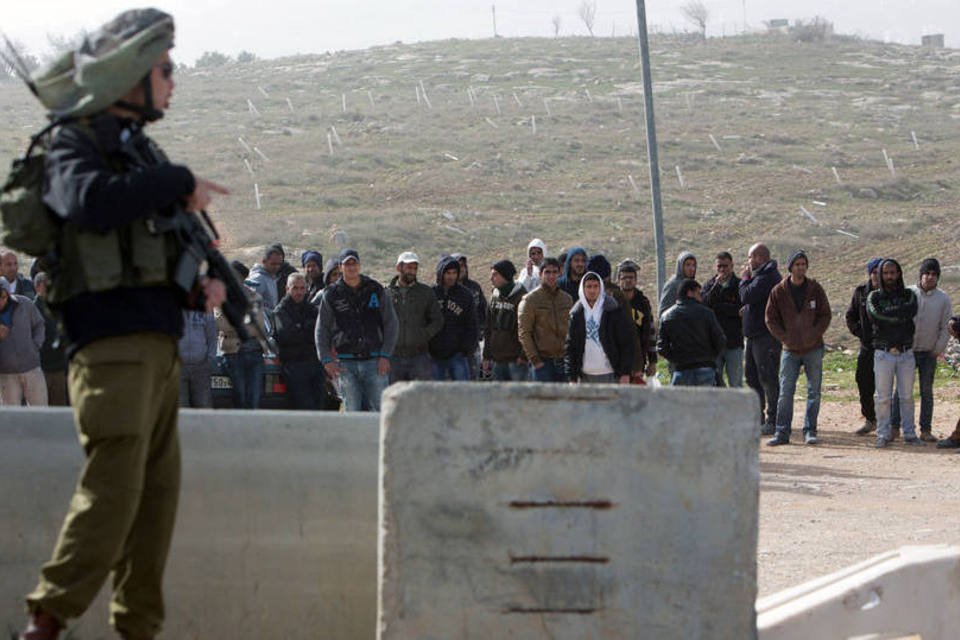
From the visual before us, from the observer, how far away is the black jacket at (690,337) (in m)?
14.1

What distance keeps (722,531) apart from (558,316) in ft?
30.4

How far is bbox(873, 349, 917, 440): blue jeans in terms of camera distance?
15.5m

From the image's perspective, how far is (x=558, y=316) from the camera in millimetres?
13930

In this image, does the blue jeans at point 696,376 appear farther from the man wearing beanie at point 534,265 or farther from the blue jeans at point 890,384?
the man wearing beanie at point 534,265

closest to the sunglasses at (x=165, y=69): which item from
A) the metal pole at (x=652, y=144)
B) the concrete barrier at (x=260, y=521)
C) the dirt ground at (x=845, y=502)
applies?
the concrete barrier at (x=260, y=521)

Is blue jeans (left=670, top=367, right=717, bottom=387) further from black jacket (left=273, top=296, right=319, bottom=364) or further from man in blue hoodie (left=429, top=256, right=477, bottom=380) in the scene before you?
black jacket (left=273, top=296, right=319, bottom=364)

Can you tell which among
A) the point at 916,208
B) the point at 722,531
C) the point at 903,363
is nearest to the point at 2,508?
the point at 722,531

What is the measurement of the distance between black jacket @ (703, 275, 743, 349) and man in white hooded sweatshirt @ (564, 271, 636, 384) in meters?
3.39

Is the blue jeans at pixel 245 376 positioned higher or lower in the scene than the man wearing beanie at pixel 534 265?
lower

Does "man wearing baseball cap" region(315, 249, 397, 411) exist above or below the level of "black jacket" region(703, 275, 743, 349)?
above

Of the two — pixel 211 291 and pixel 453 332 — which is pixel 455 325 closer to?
pixel 453 332

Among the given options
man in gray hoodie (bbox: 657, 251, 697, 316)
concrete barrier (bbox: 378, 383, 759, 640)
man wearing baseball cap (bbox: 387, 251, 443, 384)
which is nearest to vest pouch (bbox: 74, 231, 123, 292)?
concrete barrier (bbox: 378, 383, 759, 640)

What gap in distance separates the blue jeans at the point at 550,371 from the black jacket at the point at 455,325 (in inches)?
32.5

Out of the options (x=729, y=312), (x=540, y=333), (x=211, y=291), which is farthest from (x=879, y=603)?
(x=729, y=312)
